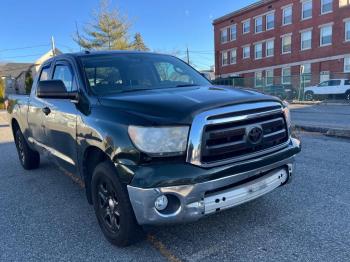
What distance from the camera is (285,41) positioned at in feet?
110

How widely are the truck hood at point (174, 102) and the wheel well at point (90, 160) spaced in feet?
1.61

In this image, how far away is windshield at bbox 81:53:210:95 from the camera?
12.3ft

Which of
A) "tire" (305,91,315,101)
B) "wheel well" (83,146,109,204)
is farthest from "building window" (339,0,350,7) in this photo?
"wheel well" (83,146,109,204)

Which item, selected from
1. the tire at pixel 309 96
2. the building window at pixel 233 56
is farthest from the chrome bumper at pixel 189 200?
the building window at pixel 233 56

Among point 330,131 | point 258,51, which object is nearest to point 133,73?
point 330,131

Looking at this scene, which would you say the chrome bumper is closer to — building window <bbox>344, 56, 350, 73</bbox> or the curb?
the curb

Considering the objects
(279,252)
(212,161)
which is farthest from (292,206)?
(212,161)

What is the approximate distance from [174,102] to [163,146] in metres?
0.43

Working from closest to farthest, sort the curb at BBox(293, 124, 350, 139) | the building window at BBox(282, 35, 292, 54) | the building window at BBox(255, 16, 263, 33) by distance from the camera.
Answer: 1. the curb at BBox(293, 124, 350, 139)
2. the building window at BBox(282, 35, 292, 54)
3. the building window at BBox(255, 16, 263, 33)

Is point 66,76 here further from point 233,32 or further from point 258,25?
point 233,32

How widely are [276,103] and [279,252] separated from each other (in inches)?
53.8

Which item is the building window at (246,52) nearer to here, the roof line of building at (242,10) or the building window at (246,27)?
the building window at (246,27)

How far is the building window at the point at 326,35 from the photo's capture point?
96.5 feet

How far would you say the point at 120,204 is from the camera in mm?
2877
